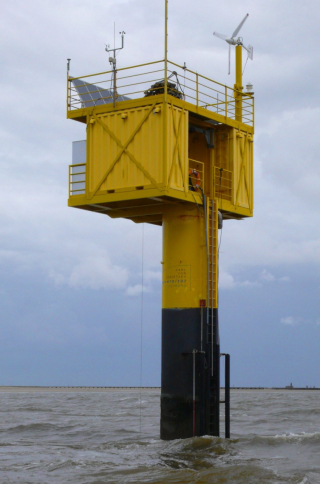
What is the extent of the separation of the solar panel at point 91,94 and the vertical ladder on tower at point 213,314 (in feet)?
16.6

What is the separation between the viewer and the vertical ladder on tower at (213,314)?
75.3 ft

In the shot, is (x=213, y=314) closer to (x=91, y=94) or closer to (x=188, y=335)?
(x=188, y=335)

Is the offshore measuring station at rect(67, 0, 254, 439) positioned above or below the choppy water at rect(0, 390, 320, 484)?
above

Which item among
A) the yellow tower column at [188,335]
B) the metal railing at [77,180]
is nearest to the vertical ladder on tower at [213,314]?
the yellow tower column at [188,335]

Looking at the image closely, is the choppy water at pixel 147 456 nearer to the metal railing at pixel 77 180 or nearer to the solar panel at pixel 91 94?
the metal railing at pixel 77 180

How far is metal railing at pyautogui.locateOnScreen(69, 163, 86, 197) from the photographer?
79.5 feet

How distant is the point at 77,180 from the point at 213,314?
6473mm

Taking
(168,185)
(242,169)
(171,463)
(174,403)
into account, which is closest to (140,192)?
(168,185)

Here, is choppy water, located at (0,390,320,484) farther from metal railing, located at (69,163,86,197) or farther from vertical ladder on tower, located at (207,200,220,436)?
metal railing, located at (69,163,86,197)

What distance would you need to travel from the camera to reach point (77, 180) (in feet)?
80.0

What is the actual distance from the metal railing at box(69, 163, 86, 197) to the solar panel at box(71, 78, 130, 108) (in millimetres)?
2285

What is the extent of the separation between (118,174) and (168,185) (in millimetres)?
2002

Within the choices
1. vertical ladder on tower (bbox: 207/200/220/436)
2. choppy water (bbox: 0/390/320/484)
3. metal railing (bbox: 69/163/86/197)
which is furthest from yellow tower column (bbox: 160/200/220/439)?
metal railing (bbox: 69/163/86/197)

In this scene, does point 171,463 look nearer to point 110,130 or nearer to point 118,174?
point 118,174
